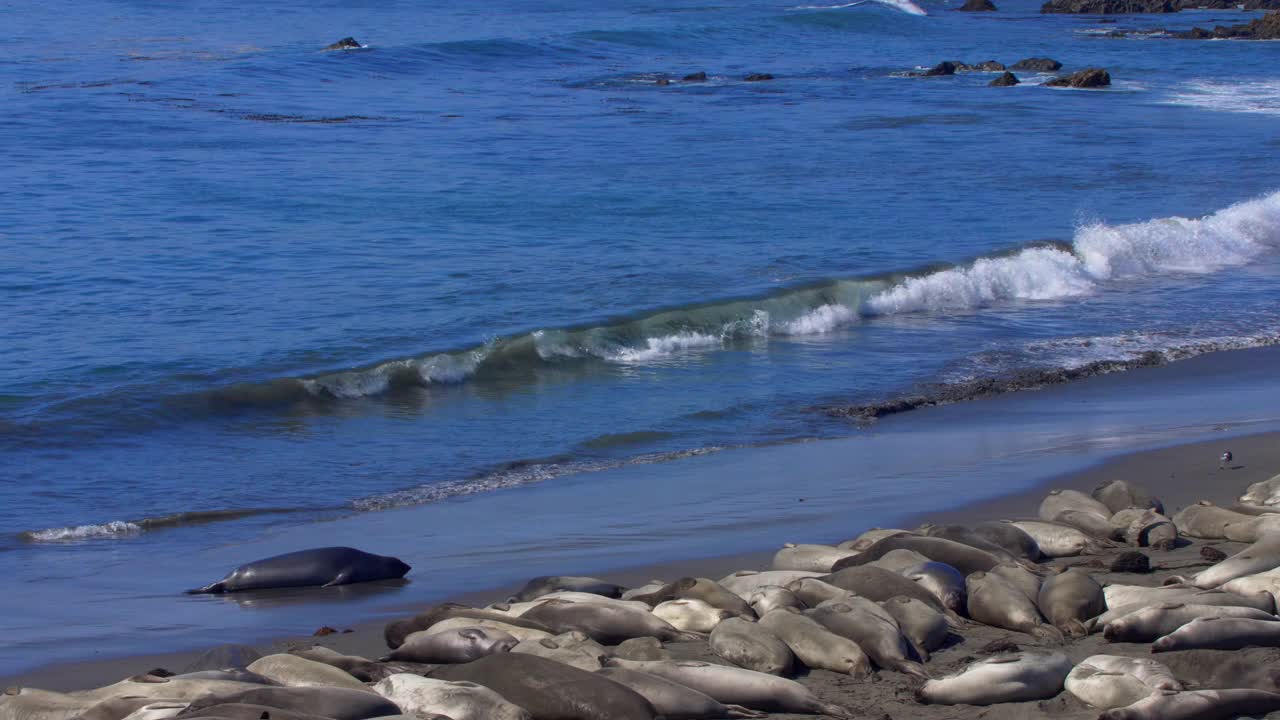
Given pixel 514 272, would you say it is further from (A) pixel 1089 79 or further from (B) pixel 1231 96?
(A) pixel 1089 79

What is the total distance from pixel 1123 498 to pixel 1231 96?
109 feet

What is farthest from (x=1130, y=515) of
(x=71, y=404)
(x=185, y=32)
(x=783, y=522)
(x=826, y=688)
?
(x=185, y=32)

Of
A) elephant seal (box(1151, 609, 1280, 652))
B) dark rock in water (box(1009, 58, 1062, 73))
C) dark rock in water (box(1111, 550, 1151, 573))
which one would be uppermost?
dark rock in water (box(1009, 58, 1062, 73))

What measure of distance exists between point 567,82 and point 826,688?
36.5m

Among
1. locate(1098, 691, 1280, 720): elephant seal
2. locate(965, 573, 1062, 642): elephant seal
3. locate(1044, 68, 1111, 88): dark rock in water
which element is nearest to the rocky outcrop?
locate(1044, 68, 1111, 88): dark rock in water

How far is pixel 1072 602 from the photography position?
18.9 ft

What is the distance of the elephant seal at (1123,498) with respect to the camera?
7.95m

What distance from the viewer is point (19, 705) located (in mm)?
4734

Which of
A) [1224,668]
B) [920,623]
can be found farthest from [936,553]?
[1224,668]

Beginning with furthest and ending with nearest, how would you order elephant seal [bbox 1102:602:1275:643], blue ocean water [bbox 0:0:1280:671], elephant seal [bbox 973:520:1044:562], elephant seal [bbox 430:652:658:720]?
blue ocean water [bbox 0:0:1280:671] < elephant seal [bbox 973:520:1044:562] < elephant seal [bbox 1102:602:1275:643] < elephant seal [bbox 430:652:658:720]

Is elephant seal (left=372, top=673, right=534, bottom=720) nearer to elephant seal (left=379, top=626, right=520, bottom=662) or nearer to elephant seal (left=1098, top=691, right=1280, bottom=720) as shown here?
elephant seal (left=379, top=626, right=520, bottom=662)

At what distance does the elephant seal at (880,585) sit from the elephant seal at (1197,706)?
140 cm

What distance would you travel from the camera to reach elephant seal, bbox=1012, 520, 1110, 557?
7.12 metres

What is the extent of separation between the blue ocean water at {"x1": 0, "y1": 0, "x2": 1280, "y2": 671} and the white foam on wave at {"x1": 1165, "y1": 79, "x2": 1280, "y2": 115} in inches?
12.2
